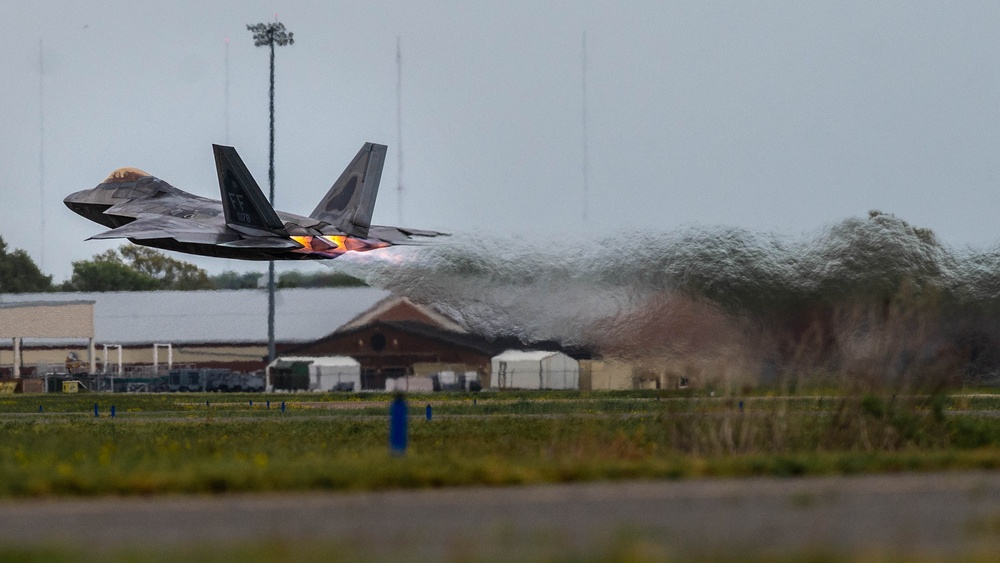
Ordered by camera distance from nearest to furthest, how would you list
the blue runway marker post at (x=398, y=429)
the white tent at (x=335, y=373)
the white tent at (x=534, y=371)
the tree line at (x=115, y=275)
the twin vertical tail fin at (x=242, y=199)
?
1. the blue runway marker post at (x=398, y=429)
2. the twin vertical tail fin at (x=242, y=199)
3. the white tent at (x=534, y=371)
4. the white tent at (x=335, y=373)
5. the tree line at (x=115, y=275)

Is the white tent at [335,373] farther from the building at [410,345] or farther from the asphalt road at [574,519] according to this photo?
the asphalt road at [574,519]

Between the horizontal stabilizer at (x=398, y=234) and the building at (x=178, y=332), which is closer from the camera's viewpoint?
the horizontal stabilizer at (x=398, y=234)

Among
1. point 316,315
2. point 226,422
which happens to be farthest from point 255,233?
point 316,315

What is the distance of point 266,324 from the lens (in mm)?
92375

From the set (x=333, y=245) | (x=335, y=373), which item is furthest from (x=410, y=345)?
(x=333, y=245)

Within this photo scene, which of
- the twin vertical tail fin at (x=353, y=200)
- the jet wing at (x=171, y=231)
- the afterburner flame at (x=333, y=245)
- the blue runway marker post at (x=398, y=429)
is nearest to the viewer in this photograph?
the blue runway marker post at (x=398, y=429)

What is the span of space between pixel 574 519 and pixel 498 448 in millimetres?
12653

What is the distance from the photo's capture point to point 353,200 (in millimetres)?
47812

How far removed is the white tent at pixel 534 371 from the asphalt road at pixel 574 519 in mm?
36460

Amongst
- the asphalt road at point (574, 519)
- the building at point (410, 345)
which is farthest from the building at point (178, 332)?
the asphalt road at point (574, 519)

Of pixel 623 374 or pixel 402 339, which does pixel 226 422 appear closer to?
pixel 623 374

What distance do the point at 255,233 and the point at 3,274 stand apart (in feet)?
338

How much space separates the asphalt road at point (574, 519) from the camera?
11695mm

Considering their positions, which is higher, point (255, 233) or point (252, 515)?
point (255, 233)
